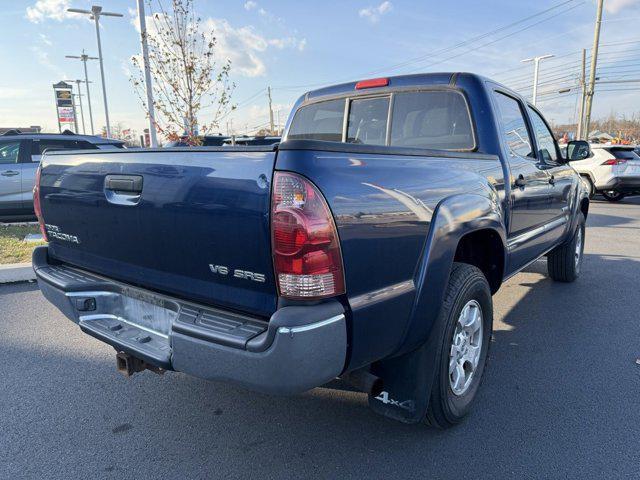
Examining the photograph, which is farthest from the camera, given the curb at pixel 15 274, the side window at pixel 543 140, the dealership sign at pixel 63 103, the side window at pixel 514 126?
the dealership sign at pixel 63 103

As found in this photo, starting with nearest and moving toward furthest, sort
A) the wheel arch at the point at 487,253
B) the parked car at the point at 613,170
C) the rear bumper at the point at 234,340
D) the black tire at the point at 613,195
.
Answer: the rear bumper at the point at 234,340 < the wheel arch at the point at 487,253 < the parked car at the point at 613,170 < the black tire at the point at 613,195

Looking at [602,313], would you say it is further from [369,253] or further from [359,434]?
[369,253]

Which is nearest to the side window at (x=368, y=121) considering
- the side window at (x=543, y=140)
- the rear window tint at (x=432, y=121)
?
the rear window tint at (x=432, y=121)

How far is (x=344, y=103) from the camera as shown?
3910mm

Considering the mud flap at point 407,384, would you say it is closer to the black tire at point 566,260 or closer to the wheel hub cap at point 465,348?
the wheel hub cap at point 465,348

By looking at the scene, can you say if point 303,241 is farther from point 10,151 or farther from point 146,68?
point 10,151

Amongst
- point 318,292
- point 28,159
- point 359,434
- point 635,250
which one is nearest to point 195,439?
point 359,434

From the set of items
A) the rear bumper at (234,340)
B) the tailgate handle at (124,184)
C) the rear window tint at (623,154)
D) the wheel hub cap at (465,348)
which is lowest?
the wheel hub cap at (465,348)

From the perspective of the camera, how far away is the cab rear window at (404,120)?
3312 mm

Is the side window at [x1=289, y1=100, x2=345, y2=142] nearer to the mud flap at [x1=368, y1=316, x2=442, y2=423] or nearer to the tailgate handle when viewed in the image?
the tailgate handle

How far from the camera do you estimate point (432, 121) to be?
3.44 metres

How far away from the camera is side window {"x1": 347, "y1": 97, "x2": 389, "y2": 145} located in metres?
3.68

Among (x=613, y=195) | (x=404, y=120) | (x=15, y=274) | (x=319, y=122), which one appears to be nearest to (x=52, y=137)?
(x=15, y=274)

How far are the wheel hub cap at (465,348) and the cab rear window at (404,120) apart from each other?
117 cm
